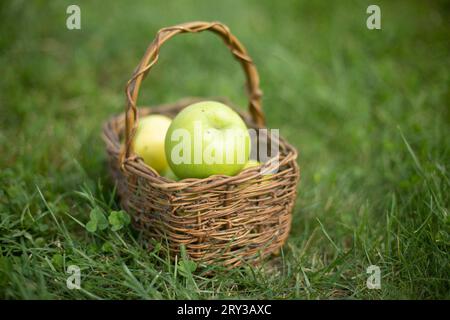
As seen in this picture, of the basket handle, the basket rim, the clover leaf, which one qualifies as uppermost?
the basket handle

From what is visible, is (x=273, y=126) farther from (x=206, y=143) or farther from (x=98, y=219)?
(x=98, y=219)

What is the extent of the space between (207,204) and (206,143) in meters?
0.22

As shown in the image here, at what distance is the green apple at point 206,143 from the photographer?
4.88 ft

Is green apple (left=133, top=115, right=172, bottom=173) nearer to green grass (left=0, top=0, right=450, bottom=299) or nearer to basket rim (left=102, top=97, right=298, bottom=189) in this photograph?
basket rim (left=102, top=97, right=298, bottom=189)

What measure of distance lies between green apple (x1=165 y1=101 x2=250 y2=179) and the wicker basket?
0.34 feet

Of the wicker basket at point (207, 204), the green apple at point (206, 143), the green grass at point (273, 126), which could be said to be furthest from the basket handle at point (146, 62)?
the green grass at point (273, 126)

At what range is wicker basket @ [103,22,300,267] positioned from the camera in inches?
55.4

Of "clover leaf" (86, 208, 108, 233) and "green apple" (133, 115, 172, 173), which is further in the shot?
"green apple" (133, 115, 172, 173)

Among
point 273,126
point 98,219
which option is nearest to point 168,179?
point 98,219

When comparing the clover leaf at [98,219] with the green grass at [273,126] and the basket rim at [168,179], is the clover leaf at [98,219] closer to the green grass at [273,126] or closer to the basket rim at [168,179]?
the green grass at [273,126]

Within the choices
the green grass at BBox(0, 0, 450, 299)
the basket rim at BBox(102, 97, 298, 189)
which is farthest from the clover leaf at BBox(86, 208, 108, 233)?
the basket rim at BBox(102, 97, 298, 189)

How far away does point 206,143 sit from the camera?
1.49 metres

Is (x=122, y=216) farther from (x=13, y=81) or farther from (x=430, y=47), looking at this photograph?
(x=430, y=47)

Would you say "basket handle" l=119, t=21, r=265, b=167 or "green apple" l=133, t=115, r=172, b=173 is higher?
"basket handle" l=119, t=21, r=265, b=167
